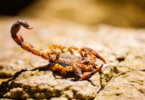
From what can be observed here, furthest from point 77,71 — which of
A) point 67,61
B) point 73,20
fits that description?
point 73,20

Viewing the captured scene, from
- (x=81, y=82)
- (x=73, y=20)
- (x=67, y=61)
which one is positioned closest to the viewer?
(x=81, y=82)

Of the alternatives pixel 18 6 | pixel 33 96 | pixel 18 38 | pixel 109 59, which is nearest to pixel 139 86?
pixel 109 59

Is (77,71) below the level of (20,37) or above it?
below

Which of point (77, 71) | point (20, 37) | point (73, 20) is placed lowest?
point (77, 71)

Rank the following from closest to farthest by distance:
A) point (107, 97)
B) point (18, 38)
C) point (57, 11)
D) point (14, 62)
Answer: point (107, 97) → point (18, 38) → point (14, 62) → point (57, 11)

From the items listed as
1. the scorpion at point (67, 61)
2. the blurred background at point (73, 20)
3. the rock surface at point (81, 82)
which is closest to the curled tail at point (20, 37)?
the scorpion at point (67, 61)

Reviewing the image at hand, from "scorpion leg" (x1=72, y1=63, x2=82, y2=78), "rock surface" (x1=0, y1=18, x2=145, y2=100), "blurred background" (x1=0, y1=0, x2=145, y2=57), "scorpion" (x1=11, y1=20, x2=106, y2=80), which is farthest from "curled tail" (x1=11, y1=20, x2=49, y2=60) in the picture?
"blurred background" (x1=0, y1=0, x2=145, y2=57)

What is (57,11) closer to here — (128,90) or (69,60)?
(69,60)

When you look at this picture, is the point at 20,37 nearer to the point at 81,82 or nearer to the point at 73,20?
the point at 81,82

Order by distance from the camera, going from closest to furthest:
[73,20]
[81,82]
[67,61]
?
[81,82] → [67,61] → [73,20]
